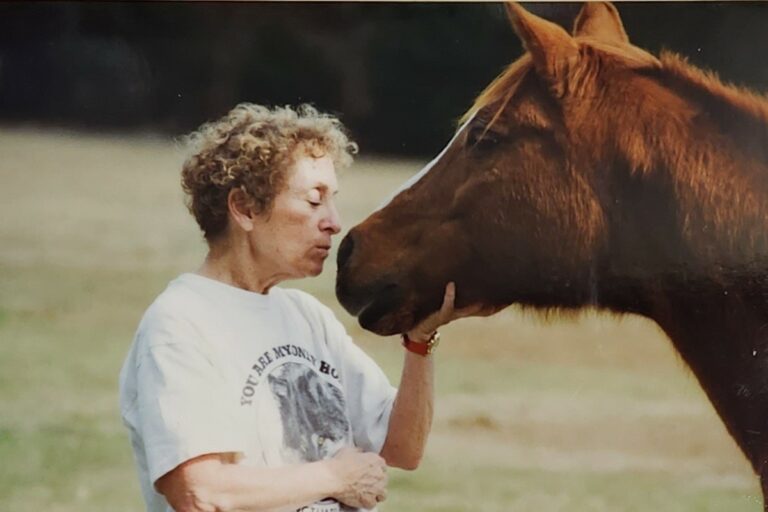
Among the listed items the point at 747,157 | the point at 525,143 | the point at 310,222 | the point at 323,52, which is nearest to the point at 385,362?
the point at 310,222

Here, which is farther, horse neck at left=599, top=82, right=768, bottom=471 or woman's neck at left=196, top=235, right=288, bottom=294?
horse neck at left=599, top=82, right=768, bottom=471

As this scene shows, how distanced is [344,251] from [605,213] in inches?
24.7

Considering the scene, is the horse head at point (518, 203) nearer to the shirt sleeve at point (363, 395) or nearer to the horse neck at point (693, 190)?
the horse neck at point (693, 190)

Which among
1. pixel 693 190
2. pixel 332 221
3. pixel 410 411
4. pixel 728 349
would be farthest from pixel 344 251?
pixel 728 349

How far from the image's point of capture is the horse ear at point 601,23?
2486mm

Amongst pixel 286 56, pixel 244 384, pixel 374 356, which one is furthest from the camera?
pixel 286 56

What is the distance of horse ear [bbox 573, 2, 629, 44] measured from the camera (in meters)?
2.49

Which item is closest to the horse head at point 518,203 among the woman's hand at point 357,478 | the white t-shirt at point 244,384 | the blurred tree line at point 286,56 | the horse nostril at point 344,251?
the horse nostril at point 344,251

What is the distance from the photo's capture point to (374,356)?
2498 mm

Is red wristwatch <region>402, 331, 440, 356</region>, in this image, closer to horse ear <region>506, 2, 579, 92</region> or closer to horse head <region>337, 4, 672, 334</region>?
horse head <region>337, 4, 672, 334</region>

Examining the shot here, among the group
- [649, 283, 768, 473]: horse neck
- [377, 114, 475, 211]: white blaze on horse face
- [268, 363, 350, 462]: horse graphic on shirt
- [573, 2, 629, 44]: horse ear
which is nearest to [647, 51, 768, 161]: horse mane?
[573, 2, 629, 44]: horse ear

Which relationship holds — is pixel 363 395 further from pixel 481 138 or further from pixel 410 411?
pixel 481 138

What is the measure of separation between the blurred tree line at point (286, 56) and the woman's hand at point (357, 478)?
2.57 feet

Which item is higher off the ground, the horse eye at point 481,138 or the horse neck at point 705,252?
the horse eye at point 481,138
